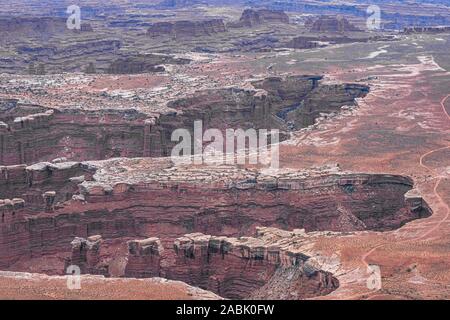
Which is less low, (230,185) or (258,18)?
(230,185)

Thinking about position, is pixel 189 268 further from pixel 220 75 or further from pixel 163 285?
pixel 220 75

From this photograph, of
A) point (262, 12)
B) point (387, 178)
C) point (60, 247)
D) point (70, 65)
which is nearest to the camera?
point (60, 247)

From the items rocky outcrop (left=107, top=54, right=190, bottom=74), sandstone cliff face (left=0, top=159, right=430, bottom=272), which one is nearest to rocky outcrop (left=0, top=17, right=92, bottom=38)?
rocky outcrop (left=107, top=54, right=190, bottom=74)

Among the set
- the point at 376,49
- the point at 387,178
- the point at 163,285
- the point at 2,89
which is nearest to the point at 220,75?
the point at 2,89

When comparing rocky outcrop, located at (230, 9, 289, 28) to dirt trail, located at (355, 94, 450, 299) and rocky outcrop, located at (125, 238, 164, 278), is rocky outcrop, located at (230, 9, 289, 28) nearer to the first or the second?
dirt trail, located at (355, 94, 450, 299)

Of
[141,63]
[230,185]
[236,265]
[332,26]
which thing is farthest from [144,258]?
[332,26]

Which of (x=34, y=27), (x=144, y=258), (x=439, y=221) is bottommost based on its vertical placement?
(x=34, y=27)
